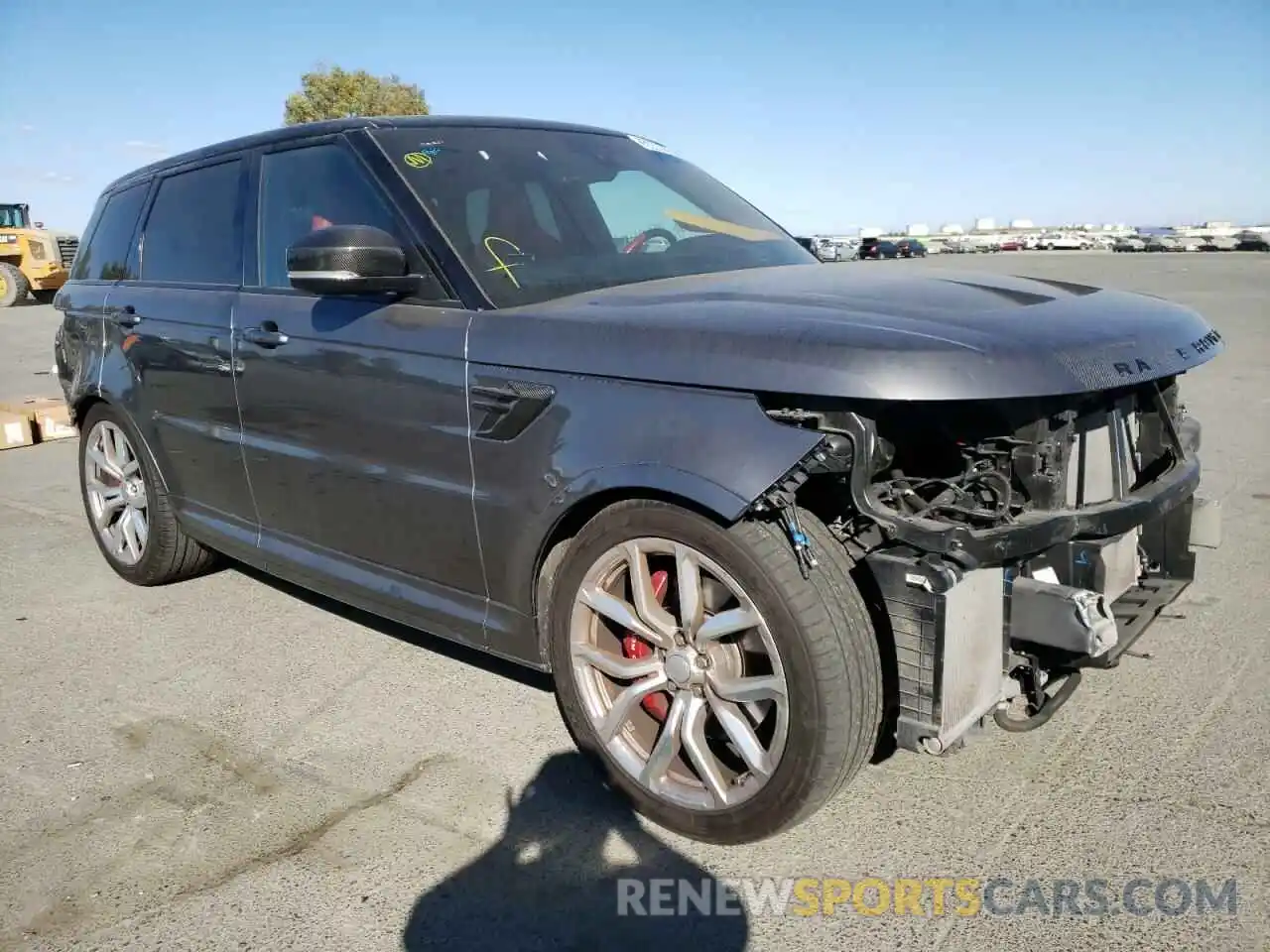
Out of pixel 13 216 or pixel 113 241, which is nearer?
pixel 113 241

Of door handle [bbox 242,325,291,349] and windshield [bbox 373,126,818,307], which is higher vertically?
windshield [bbox 373,126,818,307]

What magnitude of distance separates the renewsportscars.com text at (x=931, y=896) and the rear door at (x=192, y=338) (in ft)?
7.58

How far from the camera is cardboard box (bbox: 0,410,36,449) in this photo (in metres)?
8.61

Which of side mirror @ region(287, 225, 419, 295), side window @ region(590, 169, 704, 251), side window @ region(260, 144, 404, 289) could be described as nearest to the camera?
side mirror @ region(287, 225, 419, 295)

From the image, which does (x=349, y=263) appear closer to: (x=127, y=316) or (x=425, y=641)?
(x=425, y=641)

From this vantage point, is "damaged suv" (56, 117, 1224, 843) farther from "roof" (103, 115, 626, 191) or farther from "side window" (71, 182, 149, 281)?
"side window" (71, 182, 149, 281)

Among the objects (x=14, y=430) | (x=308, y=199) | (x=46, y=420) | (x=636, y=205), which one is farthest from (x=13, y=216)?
(x=636, y=205)

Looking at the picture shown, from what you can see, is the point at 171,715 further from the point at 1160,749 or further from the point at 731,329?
the point at 1160,749

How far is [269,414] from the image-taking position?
3.57 meters

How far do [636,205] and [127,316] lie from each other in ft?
7.74

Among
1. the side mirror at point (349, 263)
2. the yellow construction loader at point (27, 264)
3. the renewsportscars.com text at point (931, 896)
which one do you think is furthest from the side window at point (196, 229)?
the yellow construction loader at point (27, 264)

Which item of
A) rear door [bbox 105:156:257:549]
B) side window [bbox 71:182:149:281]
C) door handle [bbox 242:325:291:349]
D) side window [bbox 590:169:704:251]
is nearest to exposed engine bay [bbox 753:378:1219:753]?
side window [bbox 590:169:704:251]

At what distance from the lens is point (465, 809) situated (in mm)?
2814

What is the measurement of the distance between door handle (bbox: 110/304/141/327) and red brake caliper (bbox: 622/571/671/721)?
2.83m
